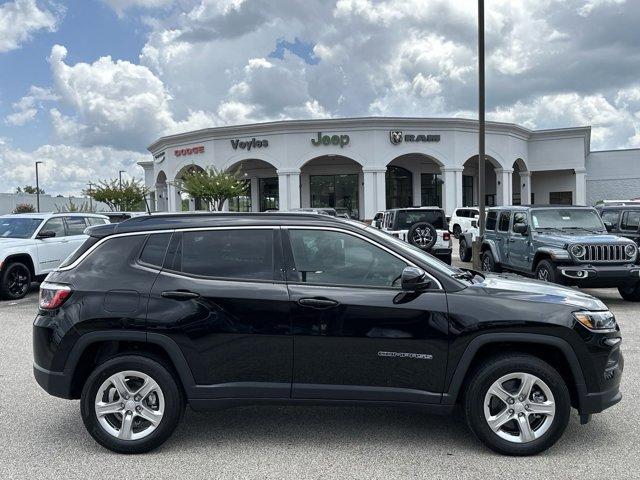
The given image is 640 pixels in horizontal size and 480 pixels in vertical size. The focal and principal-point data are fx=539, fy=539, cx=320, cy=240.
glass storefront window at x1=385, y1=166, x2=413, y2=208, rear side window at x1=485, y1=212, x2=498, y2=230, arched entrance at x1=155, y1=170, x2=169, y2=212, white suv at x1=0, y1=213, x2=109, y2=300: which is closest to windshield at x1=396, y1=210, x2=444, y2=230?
rear side window at x1=485, y1=212, x2=498, y2=230

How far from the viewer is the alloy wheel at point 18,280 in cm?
1141

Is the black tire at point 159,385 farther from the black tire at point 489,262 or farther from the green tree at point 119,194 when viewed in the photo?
the green tree at point 119,194

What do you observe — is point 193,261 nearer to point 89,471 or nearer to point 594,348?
point 89,471

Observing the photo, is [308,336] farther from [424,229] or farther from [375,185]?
[375,185]

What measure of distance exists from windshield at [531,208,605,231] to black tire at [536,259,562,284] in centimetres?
108

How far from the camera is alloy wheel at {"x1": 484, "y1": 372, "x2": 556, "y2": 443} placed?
12.5ft

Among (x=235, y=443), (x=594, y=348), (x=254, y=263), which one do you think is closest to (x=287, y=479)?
(x=235, y=443)

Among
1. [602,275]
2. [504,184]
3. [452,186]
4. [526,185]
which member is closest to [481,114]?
[602,275]

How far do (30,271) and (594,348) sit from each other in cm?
1149

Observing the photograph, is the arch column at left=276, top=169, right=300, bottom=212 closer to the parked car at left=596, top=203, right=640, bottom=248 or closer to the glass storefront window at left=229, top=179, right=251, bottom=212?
the glass storefront window at left=229, top=179, right=251, bottom=212

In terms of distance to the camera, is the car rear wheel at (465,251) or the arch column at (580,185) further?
the arch column at (580,185)

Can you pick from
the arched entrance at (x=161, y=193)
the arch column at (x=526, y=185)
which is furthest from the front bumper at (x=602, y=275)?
the arched entrance at (x=161, y=193)

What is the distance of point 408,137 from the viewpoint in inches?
1453

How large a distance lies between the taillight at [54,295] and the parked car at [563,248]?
330 inches
